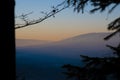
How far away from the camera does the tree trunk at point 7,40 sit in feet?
13.4

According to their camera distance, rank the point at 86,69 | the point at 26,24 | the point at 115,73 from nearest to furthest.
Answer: the point at 26,24, the point at 115,73, the point at 86,69

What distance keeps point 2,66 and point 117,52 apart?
471 cm

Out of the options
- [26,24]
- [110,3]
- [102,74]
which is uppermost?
[110,3]

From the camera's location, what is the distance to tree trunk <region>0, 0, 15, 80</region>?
13.4 ft

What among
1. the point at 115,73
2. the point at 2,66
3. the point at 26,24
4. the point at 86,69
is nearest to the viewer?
the point at 2,66

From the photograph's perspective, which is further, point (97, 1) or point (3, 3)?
point (97, 1)

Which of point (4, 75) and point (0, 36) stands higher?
point (0, 36)

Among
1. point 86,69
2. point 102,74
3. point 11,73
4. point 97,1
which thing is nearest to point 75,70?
point 86,69

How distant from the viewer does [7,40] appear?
4094mm

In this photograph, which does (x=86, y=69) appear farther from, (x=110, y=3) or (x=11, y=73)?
(x=11, y=73)

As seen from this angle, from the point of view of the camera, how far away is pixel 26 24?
514 centimetres

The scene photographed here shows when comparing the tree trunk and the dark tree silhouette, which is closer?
the tree trunk

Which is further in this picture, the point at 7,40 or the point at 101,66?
the point at 101,66

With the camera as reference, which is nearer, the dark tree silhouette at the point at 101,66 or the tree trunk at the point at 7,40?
the tree trunk at the point at 7,40
